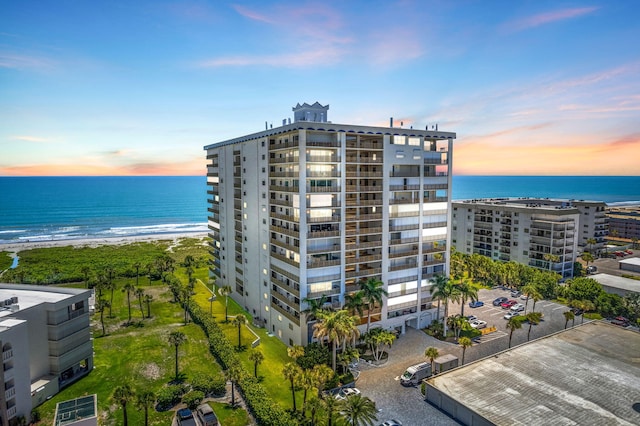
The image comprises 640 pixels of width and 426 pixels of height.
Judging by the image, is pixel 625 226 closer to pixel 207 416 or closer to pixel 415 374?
pixel 415 374

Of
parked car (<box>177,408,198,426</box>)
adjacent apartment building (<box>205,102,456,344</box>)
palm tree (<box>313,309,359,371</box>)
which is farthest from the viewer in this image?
adjacent apartment building (<box>205,102,456,344</box>)

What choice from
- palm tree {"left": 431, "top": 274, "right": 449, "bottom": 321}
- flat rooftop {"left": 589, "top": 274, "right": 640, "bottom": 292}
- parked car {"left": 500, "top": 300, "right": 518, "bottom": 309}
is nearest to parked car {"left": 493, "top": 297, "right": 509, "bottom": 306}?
parked car {"left": 500, "top": 300, "right": 518, "bottom": 309}

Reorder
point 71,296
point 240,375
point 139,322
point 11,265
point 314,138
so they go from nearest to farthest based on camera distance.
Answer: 1. point 240,375
2. point 71,296
3. point 314,138
4. point 139,322
5. point 11,265

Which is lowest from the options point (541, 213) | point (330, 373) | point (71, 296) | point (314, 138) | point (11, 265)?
point (11, 265)

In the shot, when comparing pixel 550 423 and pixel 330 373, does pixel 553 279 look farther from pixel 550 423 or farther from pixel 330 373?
pixel 330 373

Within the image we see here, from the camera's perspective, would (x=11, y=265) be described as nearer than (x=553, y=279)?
No

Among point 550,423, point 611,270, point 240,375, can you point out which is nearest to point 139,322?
point 240,375

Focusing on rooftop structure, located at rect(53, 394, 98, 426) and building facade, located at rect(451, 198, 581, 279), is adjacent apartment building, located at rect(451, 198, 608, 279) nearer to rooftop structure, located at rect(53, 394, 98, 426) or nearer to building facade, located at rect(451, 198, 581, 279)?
building facade, located at rect(451, 198, 581, 279)

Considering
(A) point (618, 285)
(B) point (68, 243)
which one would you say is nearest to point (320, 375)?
(A) point (618, 285)
